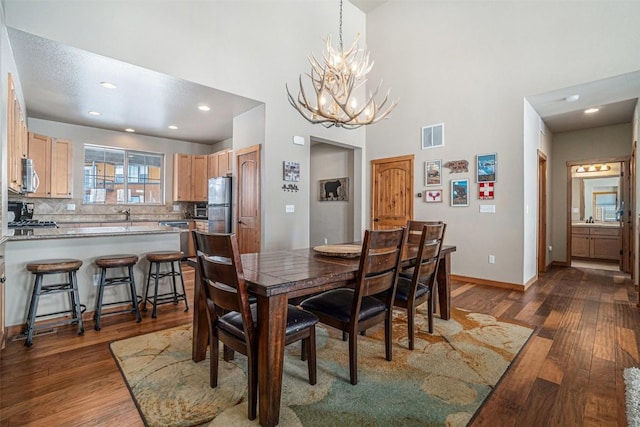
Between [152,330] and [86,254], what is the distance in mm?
1086

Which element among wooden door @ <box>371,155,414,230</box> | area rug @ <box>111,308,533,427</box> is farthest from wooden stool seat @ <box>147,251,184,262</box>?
wooden door @ <box>371,155,414,230</box>

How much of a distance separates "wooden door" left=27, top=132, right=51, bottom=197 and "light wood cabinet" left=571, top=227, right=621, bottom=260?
10307mm

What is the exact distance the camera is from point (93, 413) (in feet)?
5.39

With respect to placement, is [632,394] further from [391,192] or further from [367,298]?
[391,192]

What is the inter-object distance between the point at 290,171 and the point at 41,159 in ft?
13.8

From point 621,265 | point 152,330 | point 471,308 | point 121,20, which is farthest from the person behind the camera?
point 621,265

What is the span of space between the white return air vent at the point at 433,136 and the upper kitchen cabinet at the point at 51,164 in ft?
20.4

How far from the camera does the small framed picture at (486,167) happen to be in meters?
4.44

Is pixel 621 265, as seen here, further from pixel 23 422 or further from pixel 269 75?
pixel 23 422

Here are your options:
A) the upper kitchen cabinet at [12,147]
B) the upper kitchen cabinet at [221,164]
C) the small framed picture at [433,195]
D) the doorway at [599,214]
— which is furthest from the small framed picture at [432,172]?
the upper kitchen cabinet at [12,147]

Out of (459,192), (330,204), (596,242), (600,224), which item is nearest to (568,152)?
(600,224)

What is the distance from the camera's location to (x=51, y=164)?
5254 millimetres

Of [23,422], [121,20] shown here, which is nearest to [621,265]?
[23,422]

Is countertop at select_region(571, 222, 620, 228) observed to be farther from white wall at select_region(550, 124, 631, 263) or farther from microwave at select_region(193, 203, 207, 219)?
microwave at select_region(193, 203, 207, 219)
